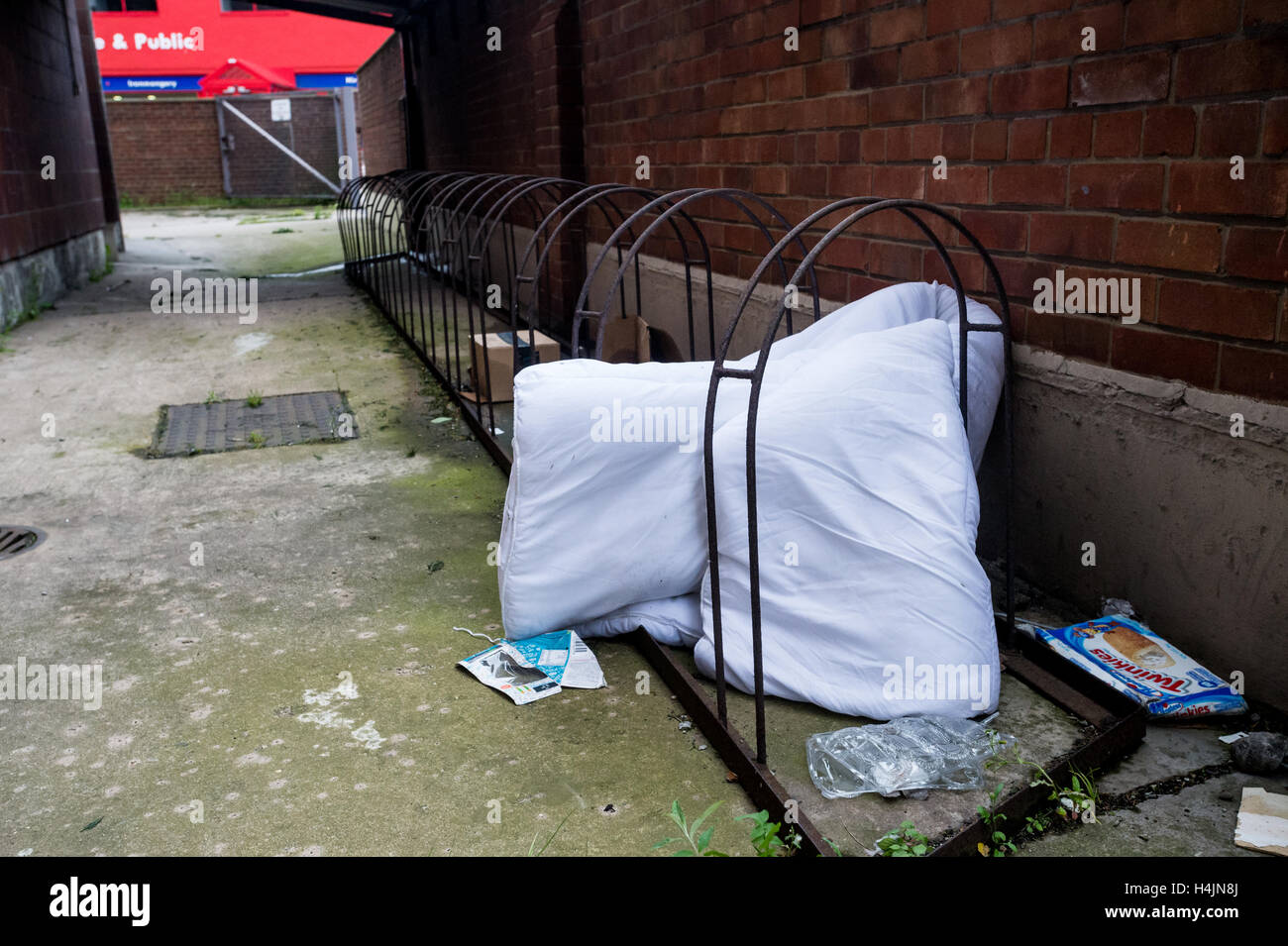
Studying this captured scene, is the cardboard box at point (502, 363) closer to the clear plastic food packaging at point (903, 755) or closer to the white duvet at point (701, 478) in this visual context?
the white duvet at point (701, 478)

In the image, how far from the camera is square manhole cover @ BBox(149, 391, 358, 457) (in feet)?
15.8

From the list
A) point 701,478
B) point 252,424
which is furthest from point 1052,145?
point 252,424

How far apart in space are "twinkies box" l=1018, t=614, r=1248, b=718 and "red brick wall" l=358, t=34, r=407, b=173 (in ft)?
43.6

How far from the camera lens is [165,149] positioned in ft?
73.7

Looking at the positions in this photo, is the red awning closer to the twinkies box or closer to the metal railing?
the metal railing

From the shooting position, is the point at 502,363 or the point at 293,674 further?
the point at 502,363

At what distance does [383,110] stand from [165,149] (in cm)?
826

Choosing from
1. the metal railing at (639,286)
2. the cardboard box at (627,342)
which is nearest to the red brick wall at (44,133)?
the metal railing at (639,286)

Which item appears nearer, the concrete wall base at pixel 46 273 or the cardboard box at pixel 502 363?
the cardboard box at pixel 502 363

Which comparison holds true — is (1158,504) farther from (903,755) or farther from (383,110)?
(383,110)

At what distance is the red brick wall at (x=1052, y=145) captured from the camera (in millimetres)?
2109

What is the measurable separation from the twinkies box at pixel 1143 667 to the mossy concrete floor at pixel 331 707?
69 millimetres
